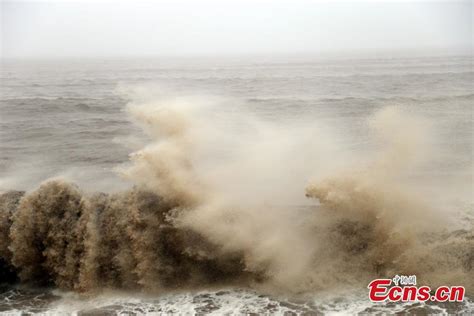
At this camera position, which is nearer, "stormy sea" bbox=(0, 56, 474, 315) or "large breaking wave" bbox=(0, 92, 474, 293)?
"stormy sea" bbox=(0, 56, 474, 315)

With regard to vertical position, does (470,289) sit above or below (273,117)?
below

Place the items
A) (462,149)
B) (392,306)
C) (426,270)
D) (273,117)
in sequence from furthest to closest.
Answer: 1. (273,117)
2. (462,149)
3. (426,270)
4. (392,306)

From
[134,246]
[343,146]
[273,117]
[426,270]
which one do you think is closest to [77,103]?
[273,117]

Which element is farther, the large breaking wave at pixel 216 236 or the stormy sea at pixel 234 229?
the large breaking wave at pixel 216 236

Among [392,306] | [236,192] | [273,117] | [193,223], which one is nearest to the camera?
[392,306]

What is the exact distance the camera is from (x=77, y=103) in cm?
2328

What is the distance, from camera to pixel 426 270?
7.31 metres

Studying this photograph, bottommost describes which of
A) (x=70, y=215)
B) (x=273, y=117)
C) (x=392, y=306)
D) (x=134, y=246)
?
(x=392, y=306)

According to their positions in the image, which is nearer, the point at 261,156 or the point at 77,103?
the point at 261,156

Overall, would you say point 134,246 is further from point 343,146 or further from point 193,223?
point 343,146

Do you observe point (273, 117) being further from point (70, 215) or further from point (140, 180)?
point (70, 215)

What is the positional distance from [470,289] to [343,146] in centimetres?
723

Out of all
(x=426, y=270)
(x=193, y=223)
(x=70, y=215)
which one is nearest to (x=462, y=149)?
(x=426, y=270)

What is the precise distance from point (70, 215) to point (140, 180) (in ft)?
4.88
